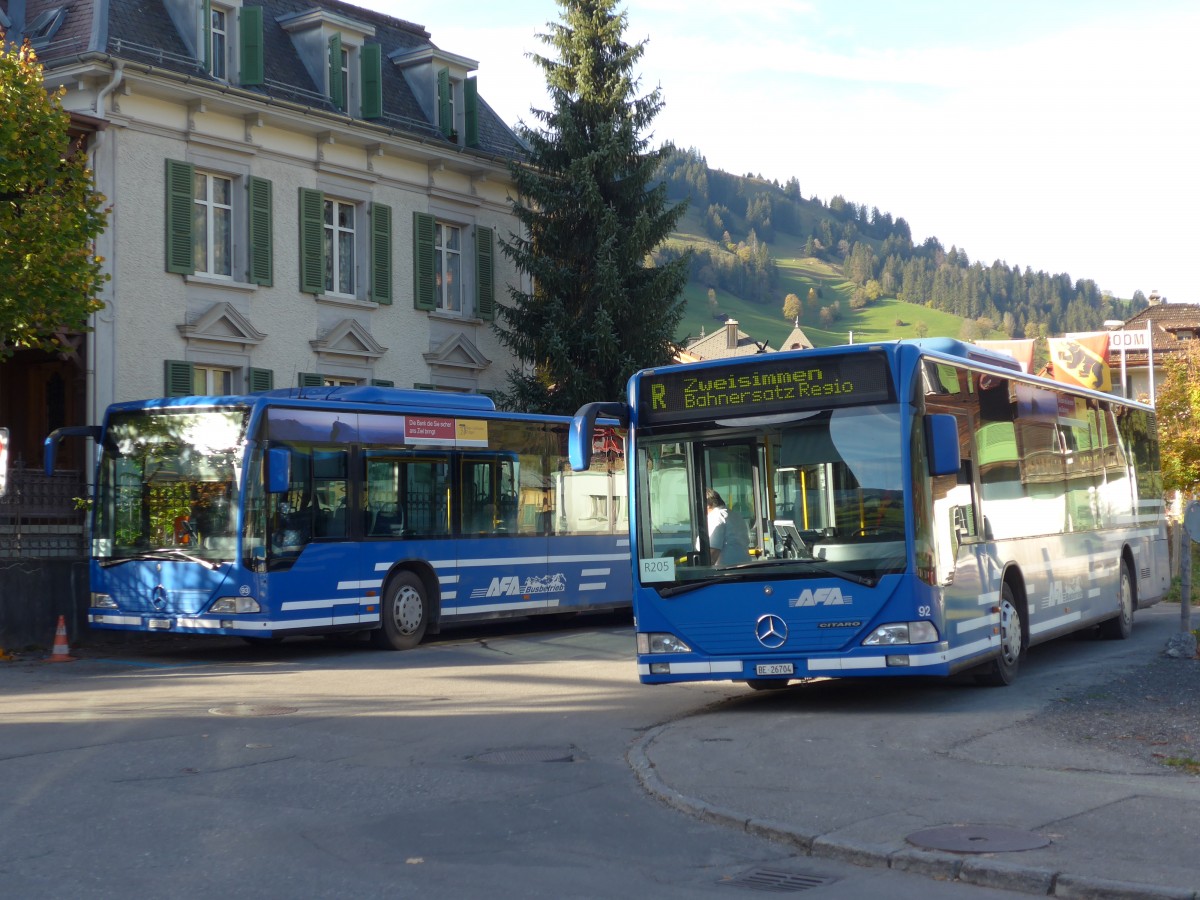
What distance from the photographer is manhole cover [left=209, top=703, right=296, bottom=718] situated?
12859 millimetres

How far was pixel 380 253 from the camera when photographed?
30438 mm

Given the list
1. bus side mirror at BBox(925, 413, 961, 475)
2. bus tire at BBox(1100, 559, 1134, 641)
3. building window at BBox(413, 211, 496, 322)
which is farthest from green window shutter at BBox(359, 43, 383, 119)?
bus side mirror at BBox(925, 413, 961, 475)

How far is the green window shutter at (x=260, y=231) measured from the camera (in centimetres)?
2764

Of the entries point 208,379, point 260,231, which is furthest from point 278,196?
point 208,379

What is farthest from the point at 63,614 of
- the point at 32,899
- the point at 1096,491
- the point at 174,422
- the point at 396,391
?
the point at 32,899

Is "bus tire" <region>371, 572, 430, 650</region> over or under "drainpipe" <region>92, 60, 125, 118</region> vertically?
under

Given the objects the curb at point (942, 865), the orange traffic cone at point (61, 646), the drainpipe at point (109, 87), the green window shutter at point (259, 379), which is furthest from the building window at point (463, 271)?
the curb at point (942, 865)

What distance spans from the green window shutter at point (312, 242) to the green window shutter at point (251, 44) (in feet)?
7.47

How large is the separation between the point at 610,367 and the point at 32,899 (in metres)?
25.3

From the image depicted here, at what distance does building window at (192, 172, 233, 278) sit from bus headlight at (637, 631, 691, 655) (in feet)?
55.7

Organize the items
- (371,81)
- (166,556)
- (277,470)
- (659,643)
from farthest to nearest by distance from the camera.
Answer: (371,81) → (166,556) → (277,470) → (659,643)

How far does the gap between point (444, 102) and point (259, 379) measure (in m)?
8.52

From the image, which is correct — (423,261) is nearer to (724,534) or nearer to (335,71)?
(335,71)

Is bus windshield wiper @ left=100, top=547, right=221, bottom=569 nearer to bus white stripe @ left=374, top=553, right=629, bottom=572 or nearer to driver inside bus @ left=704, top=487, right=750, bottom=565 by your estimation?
bus white stripe @ left=374, top=553, right=629, bottom=572
